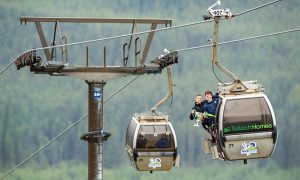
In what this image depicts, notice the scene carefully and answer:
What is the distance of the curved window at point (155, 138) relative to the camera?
24266mm

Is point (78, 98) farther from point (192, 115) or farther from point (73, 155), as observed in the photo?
point (192, 115)

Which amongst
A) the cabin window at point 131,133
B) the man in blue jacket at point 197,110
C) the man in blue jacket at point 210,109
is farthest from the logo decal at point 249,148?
the cabin window at point 131,133

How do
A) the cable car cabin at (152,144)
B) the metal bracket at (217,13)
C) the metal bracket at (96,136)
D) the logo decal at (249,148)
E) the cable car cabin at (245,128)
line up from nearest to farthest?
the metal bracket at (217,13) → the cable car cabin at (245,128) → the logo decal at (249,148) → the cable car cabin at (152,144) → the metal bracket at (96,136)

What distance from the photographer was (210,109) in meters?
22.8

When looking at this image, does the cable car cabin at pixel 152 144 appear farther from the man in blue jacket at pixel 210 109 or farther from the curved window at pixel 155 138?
the man in blue jacket at pixel 210 109

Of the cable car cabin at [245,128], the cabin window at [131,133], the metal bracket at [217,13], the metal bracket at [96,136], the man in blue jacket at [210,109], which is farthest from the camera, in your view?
the metal bracket at [96,136]

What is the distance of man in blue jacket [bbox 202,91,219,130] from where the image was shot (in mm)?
22672

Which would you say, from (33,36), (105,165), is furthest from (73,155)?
(33,36)

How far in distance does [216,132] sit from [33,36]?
129 feet

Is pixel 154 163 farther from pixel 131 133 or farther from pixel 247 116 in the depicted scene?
pixel 247 116

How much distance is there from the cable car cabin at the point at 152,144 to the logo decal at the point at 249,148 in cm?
244

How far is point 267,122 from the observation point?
22.5m

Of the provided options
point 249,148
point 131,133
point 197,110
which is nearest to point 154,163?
point 131,133

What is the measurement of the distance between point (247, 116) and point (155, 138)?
8.76 ft
